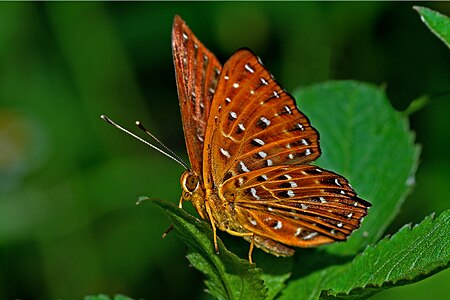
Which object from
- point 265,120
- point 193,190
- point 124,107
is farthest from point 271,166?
point 124,107

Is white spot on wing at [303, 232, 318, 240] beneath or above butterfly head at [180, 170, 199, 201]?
beneath

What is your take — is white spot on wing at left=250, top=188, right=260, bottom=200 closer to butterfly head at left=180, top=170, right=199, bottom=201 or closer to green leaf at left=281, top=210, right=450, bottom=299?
butterfly head at left=180, top=170, right=199, bottom=201

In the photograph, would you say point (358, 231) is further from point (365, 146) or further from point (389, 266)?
point (389, 266)

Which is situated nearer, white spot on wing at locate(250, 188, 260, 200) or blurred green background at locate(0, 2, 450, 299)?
white spot on wing at locate(250, 188, 260, 200)

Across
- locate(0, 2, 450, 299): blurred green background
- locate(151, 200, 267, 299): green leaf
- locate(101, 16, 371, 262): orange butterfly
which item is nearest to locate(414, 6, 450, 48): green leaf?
locate(101, 16, 371, 262): orange butterfly

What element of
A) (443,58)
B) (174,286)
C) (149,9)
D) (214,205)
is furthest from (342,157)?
(149,9)

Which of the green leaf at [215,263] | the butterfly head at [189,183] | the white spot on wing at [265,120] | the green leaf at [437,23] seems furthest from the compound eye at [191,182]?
the green leaf at [437,23]

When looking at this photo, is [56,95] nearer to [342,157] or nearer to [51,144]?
[51,144]

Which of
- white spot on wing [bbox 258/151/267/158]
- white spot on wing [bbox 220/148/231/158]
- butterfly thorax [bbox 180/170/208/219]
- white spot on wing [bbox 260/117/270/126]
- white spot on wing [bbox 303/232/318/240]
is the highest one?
white spot on wing [bbox 260/117/270/126]
